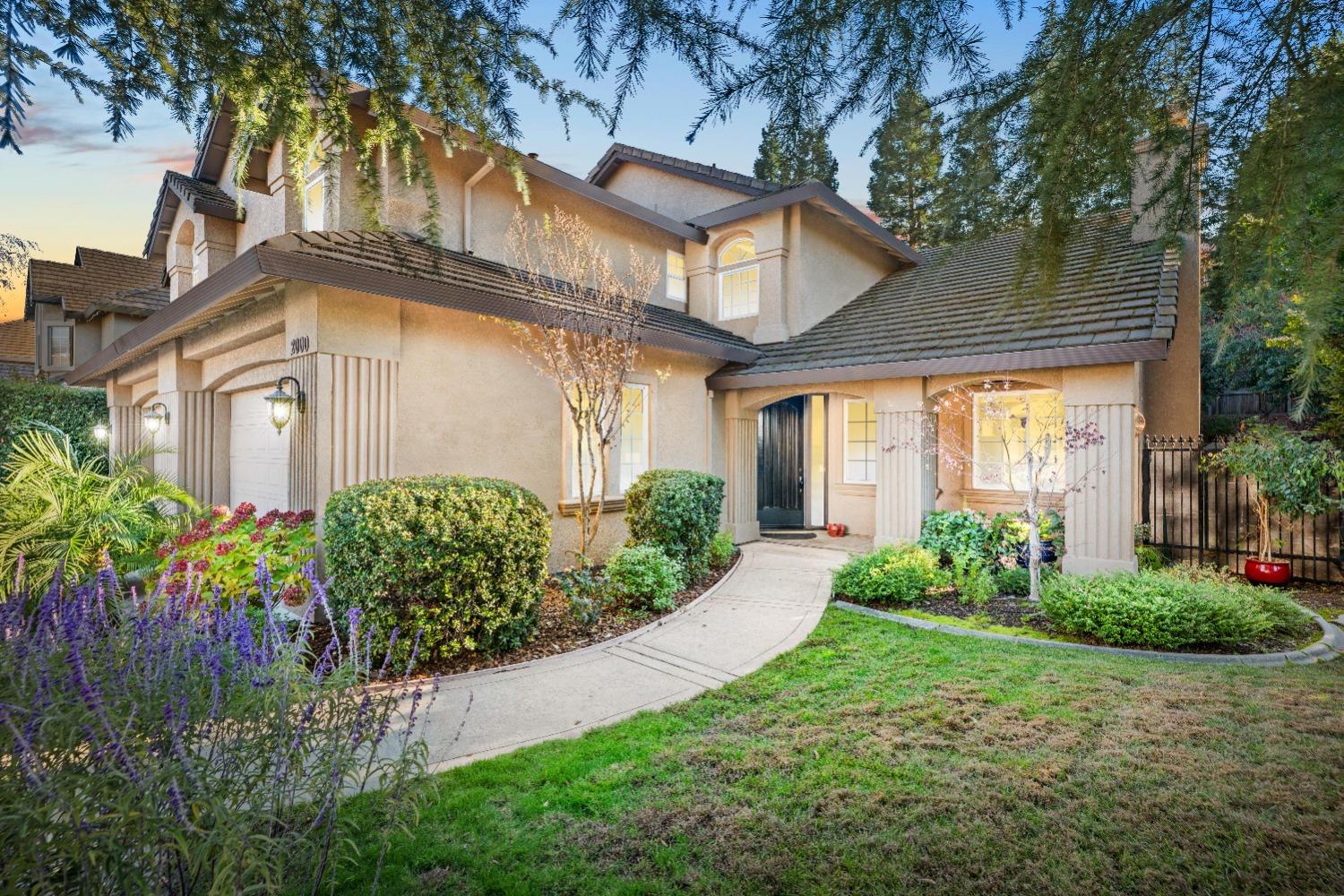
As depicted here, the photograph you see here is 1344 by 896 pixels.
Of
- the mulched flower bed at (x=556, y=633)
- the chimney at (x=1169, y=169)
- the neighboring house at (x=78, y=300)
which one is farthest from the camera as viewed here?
the neighboring house at (x=78, y=300)

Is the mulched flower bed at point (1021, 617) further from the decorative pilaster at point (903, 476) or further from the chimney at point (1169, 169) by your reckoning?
the chimney at point (1169, 169)

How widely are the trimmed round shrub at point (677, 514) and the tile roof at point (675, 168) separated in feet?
20.6

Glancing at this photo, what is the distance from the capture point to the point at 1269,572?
7855mm

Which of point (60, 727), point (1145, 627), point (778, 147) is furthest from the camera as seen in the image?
point (1145, 627)

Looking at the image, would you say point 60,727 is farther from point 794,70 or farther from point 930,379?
point 930,379

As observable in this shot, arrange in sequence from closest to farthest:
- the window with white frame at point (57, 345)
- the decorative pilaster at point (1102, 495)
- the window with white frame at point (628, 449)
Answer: the decorative pilaster at point (1102, 495), the window with white frame at point (628, 449), the window with white frame at point (57, 345)

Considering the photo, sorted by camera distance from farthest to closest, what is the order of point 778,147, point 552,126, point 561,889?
point 552,126 < point 778,147 < point 561,889

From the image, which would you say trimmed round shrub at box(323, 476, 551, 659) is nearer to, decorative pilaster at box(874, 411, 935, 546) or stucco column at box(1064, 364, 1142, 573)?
decorative pilaster at box(874, 411, 935, 546)

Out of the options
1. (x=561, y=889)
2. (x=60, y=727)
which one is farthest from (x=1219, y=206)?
(x=60, y=727)

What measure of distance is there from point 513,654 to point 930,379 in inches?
288

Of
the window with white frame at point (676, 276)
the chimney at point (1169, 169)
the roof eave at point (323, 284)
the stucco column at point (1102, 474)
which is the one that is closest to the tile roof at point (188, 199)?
the roof eave at point (323, 284)

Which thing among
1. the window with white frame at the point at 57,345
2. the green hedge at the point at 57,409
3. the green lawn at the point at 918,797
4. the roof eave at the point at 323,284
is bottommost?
the green lawn at the point at 918,797

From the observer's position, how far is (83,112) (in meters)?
2.58

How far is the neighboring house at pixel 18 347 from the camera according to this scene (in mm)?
23312
